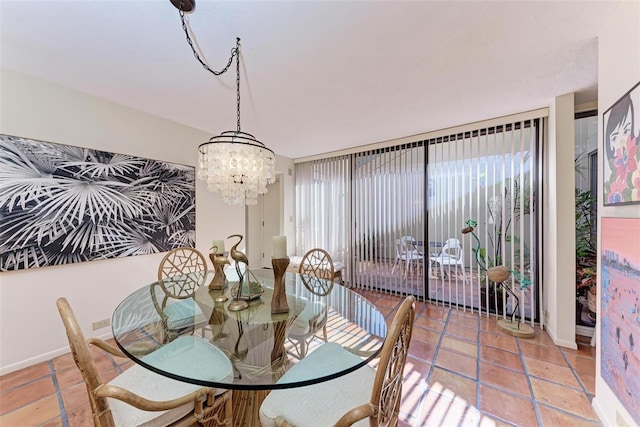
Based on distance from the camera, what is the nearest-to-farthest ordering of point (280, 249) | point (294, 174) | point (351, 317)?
point (280, 249), point (351, 317), point (294, 174)

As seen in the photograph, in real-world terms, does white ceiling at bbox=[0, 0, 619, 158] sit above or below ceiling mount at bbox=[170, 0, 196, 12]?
above

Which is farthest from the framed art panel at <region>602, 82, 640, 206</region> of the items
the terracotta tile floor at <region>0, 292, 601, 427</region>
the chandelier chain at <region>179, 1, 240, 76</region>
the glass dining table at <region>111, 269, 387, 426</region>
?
the chandelier chain at <region>179, 1, 240, 76</region>

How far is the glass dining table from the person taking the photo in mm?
1083

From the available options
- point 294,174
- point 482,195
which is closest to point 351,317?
point 482,195

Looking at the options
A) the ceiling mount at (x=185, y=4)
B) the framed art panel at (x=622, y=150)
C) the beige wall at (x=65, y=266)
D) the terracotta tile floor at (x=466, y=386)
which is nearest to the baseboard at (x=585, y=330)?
the terracotta tile floor at (x=466, y=386)

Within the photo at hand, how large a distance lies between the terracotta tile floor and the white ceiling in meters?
2.44

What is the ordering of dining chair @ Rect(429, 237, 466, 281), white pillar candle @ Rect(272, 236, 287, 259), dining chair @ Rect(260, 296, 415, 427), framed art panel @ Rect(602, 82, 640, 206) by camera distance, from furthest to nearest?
1. dining chair @ Rect(429, 237, 466, 281)
2. white pillar candle @ Rect(272, 236, 287, 259)
3. framed art panel @ Rect(602, 82, 640, 206)
4. dining chair @ Rect(260, 296, 415, 427)

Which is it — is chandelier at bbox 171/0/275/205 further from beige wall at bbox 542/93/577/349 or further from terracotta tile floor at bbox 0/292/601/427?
beige wall at bbox 542/93/577/349

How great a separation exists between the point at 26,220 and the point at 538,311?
512 centimetres

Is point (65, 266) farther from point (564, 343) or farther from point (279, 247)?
point (564, 343)

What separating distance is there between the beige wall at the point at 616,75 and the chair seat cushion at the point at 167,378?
211cm

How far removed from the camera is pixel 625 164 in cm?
127

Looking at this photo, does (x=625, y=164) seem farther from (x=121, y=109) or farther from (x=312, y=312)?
(x=121, y=109)

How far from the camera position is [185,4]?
1.26 metres
